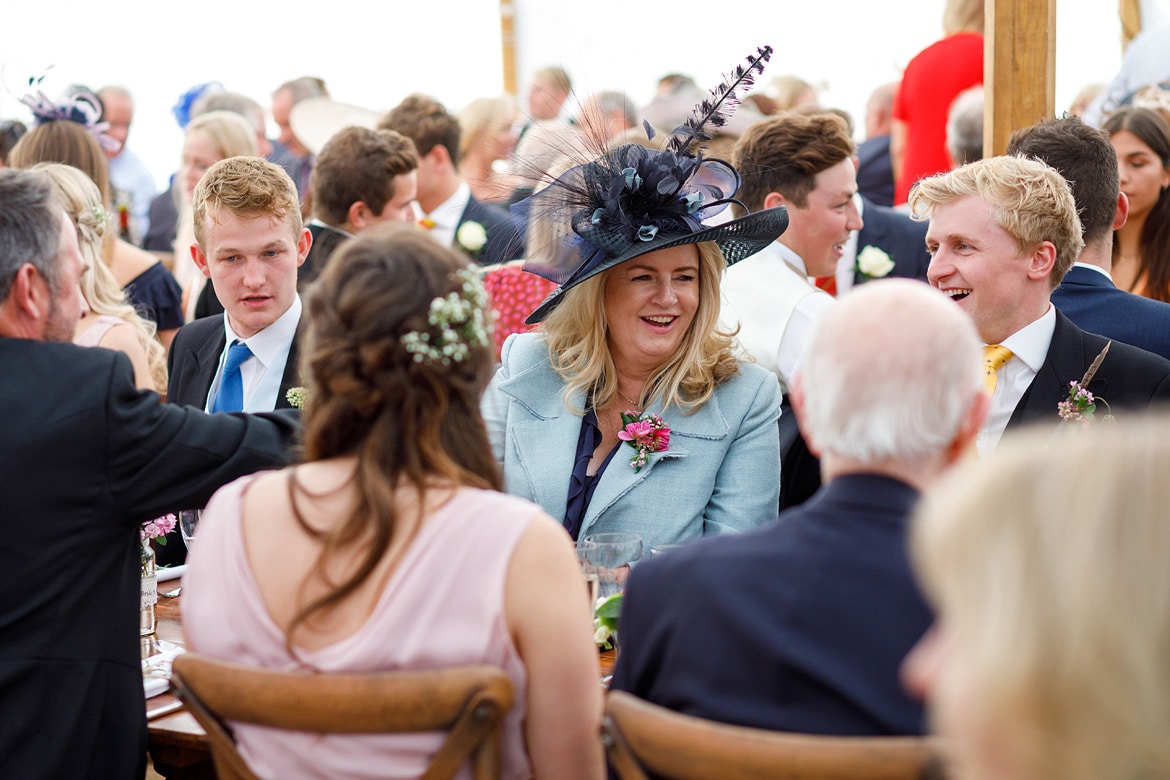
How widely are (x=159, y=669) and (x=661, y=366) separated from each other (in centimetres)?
144

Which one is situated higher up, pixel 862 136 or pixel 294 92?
pixel 294 92

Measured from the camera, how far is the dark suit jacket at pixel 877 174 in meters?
7.45

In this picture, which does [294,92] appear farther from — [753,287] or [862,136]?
[753,287]

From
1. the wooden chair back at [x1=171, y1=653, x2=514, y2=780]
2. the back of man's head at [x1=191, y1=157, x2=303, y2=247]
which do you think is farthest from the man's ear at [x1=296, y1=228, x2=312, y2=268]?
the wooden chair back at [x1=171, y1=653, x2=514, y2=780]

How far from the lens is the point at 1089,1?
8047 mm

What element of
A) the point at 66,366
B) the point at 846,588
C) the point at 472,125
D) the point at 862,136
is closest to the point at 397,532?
the point at 846,588

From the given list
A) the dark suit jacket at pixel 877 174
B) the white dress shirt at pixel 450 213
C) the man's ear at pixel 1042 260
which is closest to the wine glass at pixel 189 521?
the man's ear at pixel 1042 260

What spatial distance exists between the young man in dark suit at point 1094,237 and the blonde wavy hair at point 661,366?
102cm

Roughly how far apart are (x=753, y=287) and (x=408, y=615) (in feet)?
8.32

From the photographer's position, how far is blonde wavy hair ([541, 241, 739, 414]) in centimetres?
310

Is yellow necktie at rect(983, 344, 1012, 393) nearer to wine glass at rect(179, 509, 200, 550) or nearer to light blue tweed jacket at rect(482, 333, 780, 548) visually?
light blue tweed jacket at rect(482, 333, 780, 548)

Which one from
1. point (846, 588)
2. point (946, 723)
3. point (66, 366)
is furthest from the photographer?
point (66, 366)

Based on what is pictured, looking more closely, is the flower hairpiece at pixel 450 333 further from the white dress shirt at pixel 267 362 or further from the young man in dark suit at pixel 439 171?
the young man in dark suit at pixel 439 171

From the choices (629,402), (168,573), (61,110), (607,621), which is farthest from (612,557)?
(61,110)
